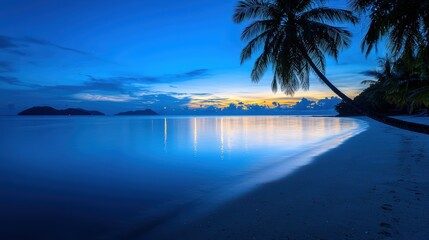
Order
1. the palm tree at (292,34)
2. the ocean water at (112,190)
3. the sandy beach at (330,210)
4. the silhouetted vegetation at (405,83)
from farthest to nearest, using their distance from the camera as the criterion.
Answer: the silhouetted vegetation at (405,83)
the palm tree at (292,34)
the ocean water at (112,190)
the sandy beach at (330,210)

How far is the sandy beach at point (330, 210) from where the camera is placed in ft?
12.7

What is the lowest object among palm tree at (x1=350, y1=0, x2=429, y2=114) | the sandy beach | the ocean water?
the ocean water

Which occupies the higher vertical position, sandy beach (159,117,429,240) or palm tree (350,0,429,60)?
palm tree (350,0,429,60)

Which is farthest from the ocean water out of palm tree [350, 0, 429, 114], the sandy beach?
palm tree [350, 0, 429, 114]

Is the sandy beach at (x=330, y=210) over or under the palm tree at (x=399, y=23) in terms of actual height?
under

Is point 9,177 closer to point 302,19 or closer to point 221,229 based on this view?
point 221,229

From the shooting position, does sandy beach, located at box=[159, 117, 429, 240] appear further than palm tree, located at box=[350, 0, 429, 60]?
No

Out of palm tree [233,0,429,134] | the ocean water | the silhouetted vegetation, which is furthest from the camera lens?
A: the silhouetted vegetation

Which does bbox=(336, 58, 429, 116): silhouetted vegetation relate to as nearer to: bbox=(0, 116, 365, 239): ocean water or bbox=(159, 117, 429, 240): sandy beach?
bbox=(159, 117, 429, 240): sandy beach

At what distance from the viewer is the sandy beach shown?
3.88 m

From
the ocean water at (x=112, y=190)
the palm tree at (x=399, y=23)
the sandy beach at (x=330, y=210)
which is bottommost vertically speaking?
the ocean water at (x=112, y=190)

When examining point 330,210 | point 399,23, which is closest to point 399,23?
point 399,23

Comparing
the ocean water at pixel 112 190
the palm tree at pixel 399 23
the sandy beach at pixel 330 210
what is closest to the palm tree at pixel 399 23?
the palm tree at pixel 399 23

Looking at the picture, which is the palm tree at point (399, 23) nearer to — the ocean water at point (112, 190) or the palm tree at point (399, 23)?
the palm tree at point (399, 23)
